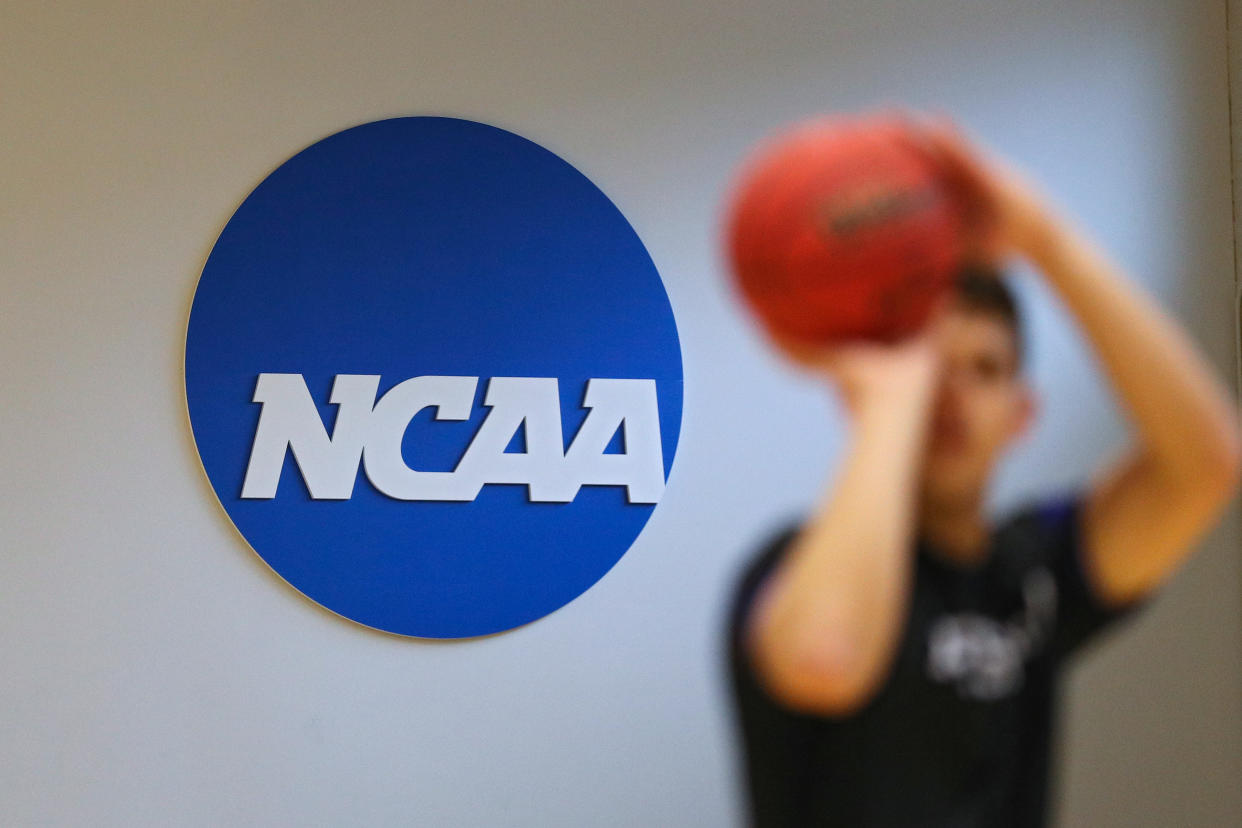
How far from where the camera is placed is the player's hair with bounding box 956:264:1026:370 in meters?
0.98

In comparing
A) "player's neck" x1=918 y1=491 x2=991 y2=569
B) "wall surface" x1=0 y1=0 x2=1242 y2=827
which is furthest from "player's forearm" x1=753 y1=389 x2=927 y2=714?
"wall surface" x1=0 y1=0 x2=1242 y2=827

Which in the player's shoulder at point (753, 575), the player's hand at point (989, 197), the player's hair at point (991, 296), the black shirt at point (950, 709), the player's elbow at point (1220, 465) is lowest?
the black shirt at point (950, 709)

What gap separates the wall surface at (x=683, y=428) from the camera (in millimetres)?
2504

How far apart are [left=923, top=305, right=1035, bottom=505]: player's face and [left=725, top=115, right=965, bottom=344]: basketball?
48 mm

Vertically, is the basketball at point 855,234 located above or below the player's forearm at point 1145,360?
above

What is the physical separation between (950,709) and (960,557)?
12cm

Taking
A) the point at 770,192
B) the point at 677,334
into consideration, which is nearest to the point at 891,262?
the point at 770,192

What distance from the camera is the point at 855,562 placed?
2.81 ft

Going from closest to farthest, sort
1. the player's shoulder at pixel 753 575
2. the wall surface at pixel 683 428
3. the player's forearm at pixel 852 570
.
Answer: the player's forearm at pixel 852 570 < the player's shoulder at pixel 753 575 < the wall surface at pixel 683 428

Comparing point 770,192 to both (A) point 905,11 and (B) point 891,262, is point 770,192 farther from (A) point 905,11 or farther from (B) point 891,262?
(A) point 905,11

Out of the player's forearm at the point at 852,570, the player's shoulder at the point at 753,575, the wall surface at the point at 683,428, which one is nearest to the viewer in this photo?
the player's forearm at the point at 852,570

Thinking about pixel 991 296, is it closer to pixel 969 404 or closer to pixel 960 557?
pixel 969 404

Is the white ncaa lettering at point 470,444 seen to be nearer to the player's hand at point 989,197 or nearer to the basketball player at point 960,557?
the basketball player at point 960,557

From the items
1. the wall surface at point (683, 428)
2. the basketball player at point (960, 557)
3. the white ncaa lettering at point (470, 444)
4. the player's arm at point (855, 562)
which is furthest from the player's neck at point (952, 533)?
the white ncaa lettering at point (470, 444)
